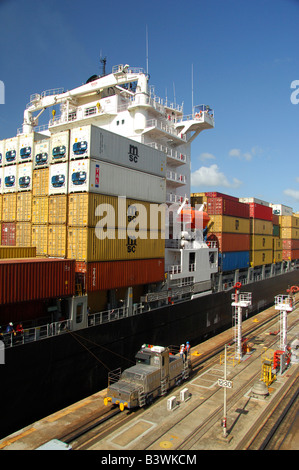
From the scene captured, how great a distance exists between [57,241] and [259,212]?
33.0 metres

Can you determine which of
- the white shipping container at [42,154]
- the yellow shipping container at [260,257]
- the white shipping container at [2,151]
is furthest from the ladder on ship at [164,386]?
the yellow shipping container at [260,257]

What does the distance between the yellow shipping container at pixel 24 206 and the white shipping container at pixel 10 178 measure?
3.39ft

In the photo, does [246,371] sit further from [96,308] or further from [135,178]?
[135,178]

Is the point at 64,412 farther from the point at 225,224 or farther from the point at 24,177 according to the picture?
the point at 225,224

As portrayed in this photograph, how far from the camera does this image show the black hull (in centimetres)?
1490

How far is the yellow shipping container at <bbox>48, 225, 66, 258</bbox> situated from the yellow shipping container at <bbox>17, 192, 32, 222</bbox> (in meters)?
3.13

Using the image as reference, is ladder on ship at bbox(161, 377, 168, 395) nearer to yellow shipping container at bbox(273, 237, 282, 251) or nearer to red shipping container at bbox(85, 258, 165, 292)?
red shipping container at bbox(85, 258, 165, 292)

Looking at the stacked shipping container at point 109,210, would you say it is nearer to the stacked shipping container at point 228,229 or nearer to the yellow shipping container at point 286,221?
the stacked shipping container at point 228,229

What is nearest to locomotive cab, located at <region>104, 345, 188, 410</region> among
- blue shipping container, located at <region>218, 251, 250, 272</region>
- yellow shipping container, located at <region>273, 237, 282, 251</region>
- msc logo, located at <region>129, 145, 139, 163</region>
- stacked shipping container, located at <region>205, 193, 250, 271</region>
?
msc logo, located at <region>129, 145, 139, 163</region>

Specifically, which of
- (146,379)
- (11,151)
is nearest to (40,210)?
(11,151)

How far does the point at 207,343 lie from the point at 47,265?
1822cm

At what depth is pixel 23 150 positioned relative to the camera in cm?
2452

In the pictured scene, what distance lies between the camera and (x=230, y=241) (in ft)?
123

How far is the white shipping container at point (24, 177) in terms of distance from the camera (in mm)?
24000
